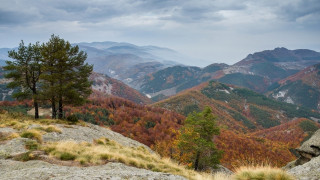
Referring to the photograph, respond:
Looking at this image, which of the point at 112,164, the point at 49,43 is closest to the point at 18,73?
the point at 49,43

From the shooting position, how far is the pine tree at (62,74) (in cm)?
2861

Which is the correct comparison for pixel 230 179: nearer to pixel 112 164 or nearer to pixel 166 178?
pixel 166 178

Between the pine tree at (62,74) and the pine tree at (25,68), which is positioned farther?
the pine tree at (25,68)

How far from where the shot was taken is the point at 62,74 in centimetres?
2980

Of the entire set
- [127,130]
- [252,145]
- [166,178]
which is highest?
[166,178]

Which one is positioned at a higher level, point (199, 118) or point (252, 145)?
point (199, 118)

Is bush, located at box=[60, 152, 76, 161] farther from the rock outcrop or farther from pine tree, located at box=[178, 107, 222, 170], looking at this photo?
pine tree, located at box=[178, 107, 222, 170]

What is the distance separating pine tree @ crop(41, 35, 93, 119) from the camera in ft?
93.9

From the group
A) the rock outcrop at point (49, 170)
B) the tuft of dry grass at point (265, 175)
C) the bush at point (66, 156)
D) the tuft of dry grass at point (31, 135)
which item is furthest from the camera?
the tuft of dry grass at point (31, 135)

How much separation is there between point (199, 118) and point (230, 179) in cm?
2206

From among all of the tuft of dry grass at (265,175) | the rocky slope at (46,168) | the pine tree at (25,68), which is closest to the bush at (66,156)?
the rocky slope at (46,168)

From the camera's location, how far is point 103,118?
114 metres

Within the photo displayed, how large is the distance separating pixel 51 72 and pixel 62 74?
181 centimetres

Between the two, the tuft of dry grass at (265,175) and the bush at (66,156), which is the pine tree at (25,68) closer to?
the bush at (66,156)
